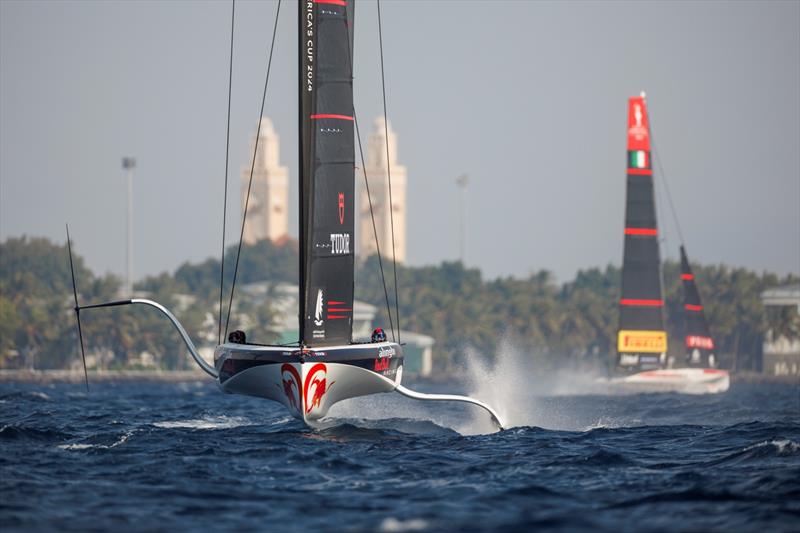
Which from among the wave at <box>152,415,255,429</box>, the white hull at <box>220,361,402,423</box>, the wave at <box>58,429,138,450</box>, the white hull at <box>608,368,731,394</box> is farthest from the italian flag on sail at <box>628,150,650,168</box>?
the wave at <box>58,429,138,450</box>

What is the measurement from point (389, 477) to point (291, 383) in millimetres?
6734

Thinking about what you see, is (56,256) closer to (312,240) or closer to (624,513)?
(312,240)

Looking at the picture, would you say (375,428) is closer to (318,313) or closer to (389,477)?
(318,313)

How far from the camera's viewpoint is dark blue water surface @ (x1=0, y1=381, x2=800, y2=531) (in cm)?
1923

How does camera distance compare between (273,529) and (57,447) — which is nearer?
(273,529)

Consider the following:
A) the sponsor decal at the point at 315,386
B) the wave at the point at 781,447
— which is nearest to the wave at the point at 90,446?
the sponsor decal at the point at 315,386

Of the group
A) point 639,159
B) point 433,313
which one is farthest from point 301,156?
point 433,313

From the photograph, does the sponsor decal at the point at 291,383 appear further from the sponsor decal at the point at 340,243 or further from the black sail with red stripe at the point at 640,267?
the black sail with red stripe at the point at 640,267

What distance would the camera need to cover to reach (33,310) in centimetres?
14338

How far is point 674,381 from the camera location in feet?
267

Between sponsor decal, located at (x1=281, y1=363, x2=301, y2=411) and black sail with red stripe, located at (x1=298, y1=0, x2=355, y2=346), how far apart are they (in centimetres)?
146

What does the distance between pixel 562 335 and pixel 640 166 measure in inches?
3366

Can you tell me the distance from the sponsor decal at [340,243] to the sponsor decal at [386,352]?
237 centimetres

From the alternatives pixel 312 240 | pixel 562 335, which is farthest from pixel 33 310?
pixel 312 240
